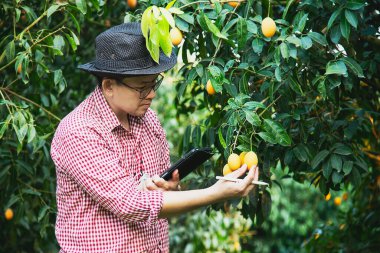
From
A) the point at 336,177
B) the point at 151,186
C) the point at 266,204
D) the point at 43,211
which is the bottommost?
the point at 43,211

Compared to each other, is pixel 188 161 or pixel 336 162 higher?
pixel 188 161

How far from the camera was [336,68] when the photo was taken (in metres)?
2.51

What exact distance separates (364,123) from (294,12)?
0.67 metres

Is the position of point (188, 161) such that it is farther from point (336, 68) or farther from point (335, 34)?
point (335, 34)

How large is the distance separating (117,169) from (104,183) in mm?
67

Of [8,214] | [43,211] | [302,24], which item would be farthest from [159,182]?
[8,214]

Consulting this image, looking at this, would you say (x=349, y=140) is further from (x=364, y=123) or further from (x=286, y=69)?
(x=286, y=69)

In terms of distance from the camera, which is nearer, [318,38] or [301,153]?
[318,38]

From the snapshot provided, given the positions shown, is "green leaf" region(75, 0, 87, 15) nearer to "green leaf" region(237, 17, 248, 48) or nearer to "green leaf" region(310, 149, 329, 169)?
"green leaf" region(237, 17, 248, 48)

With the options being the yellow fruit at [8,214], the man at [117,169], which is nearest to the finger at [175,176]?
the man at [117,169]

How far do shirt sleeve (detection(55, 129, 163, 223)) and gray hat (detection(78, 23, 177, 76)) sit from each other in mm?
233

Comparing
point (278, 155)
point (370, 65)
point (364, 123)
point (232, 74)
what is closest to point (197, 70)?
point (232, 74)

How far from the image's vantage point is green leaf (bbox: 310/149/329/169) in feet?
9.56

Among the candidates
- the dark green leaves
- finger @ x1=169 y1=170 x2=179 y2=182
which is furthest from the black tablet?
the dark green leaves
